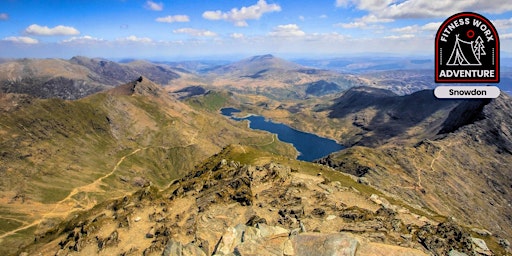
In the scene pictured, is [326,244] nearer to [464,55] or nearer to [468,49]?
[464,55]

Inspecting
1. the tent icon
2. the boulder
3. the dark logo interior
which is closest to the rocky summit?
the boulder

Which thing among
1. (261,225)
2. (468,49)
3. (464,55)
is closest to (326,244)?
(261,225)

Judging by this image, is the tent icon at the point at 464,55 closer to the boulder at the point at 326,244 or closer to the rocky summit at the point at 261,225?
the rocky summit at the point at 261,225

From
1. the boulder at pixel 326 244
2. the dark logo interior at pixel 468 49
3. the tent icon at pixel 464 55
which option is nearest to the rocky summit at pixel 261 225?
the boulder at pixel 326 244

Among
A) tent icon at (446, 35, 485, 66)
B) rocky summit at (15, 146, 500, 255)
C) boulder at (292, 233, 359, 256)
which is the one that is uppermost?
tent icon at (446, 35, 485, 66)

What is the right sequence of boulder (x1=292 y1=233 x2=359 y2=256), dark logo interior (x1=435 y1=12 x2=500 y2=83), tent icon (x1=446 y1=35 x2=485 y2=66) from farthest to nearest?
tent icon (x1=446 y1=35 x2=485 y2=66)
dark logo interior (x1=435 y1=12 x2=500 y2=83)
boulder (x1=292 y1=233 x2=359 y2=256)

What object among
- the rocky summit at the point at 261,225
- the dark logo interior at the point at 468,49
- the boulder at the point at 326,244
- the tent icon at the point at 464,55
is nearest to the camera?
the boulder at the point at 326,244

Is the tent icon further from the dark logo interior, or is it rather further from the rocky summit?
the rocky summit

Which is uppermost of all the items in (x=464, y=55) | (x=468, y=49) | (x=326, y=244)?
(x=468, y=49)
